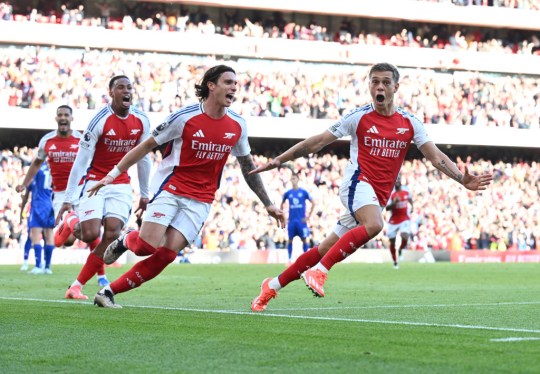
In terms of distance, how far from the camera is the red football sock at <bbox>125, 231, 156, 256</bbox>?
392 inches

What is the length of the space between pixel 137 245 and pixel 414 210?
3086 cm

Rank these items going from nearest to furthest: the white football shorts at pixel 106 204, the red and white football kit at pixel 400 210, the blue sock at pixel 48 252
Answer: the white football shorts at pixel 106 204
the blue sock at pixel 48 252
the red and white football kit at pixel 400 210

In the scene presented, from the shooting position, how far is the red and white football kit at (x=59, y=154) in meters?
16.6

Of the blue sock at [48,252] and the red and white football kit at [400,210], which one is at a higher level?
the red and white football kit at [400,210]

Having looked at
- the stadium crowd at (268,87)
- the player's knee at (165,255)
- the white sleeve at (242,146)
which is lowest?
the player's knee at (165,255)

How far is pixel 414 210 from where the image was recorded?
4016 cm

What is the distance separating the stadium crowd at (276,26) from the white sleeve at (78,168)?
97.3 ft

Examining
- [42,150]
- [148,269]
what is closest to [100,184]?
[148,269]

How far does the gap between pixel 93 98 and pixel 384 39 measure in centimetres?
1653

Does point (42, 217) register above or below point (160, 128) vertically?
below

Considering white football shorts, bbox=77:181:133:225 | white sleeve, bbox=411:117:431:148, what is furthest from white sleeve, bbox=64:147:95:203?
white sleeve, bbox=411:117:431:148

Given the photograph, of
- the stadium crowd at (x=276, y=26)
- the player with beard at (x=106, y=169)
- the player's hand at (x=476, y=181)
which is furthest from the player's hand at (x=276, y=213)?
the stadium crowd at (x=276, y=26)

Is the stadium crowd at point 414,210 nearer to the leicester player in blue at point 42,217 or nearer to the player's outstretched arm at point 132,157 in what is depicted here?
the leicester player in blue at point 42,217

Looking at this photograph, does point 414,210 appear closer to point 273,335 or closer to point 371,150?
→ point 371,150
